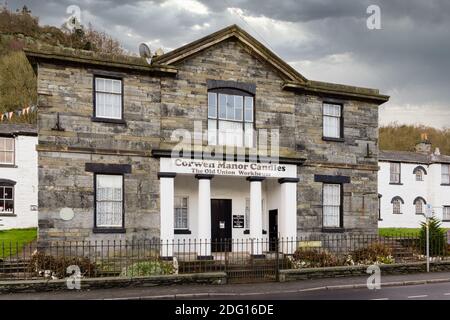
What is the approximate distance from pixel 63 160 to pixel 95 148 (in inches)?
46.2

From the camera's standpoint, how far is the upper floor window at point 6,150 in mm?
28156

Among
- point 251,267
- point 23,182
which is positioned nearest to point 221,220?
point 251,267

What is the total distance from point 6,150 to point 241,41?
16.5 meters

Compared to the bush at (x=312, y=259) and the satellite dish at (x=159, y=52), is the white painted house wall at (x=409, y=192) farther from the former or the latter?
the satellite dish at (x=159, y=52)

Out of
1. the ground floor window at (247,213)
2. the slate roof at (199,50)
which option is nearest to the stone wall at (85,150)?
the slate roof at (199,50)

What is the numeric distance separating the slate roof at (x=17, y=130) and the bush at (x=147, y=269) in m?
16.2

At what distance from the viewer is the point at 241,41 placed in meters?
19.6

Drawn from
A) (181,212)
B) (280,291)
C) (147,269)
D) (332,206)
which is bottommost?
(280,291)

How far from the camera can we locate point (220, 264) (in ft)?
54.5

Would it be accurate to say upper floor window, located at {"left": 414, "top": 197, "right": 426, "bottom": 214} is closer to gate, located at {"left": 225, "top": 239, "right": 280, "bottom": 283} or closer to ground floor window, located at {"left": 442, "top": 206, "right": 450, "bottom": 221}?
ground floor window, located at {"left": 442, "top": 206, "right": 450, "bottom": 221}

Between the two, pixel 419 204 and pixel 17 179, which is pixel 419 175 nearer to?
pixel 419 204

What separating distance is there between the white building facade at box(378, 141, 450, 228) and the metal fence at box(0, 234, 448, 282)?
50.3 ft

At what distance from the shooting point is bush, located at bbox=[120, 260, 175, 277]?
15.3m

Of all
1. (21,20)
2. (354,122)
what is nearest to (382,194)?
(354,122)
